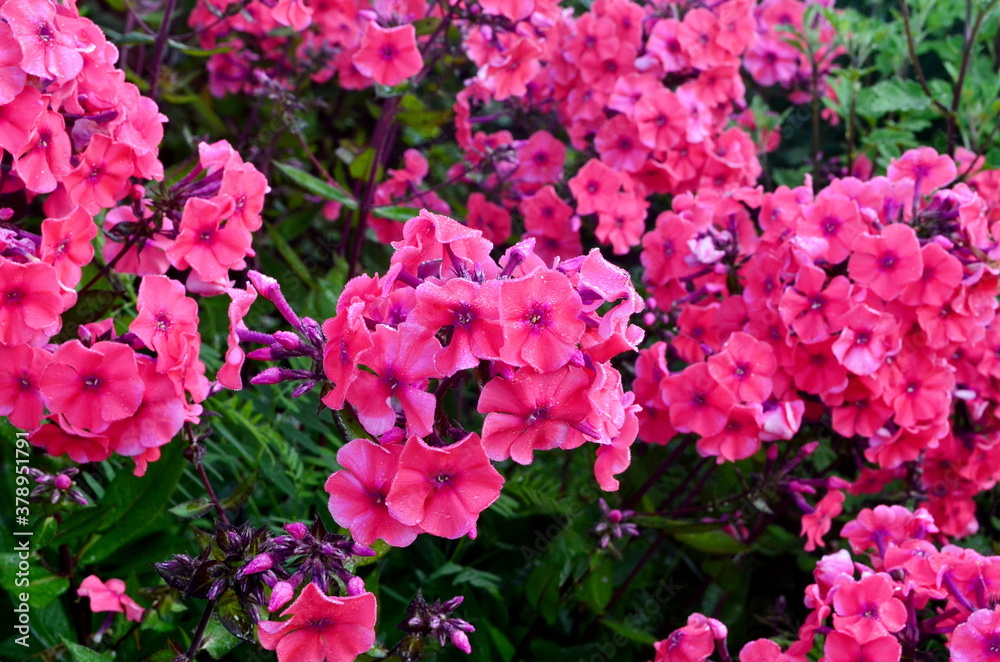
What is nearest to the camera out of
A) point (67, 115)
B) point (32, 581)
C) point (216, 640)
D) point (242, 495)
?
point (216, 640)

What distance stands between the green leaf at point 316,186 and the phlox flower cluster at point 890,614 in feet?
4.68

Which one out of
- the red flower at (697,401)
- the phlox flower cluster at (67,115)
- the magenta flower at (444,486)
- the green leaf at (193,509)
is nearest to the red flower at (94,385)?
the green leaf at (193,509)

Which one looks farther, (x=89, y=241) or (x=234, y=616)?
(x=89, y=241)

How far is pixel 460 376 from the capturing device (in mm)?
1210

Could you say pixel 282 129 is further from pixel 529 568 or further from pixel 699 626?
pixel 699 626

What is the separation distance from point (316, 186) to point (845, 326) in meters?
1.38

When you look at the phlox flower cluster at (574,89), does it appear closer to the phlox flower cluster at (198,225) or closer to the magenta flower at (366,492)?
the phlox flower cluster at (198,225)

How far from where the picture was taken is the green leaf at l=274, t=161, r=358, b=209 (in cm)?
224

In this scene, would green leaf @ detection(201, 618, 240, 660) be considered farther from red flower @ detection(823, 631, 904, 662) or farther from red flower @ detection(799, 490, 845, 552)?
red flower @ detection(799, 490, 845, 552)

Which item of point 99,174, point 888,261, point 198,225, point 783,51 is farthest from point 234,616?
point 783,51

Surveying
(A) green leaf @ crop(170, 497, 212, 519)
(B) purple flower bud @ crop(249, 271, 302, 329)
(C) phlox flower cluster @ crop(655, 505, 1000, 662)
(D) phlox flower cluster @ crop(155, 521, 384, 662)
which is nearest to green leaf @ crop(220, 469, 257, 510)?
(A) green leaf @ crop(170, 497, 212, 519)

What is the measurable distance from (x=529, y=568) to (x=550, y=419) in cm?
126

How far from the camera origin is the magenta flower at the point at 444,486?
111 cm

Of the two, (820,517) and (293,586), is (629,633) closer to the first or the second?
(820,517)
